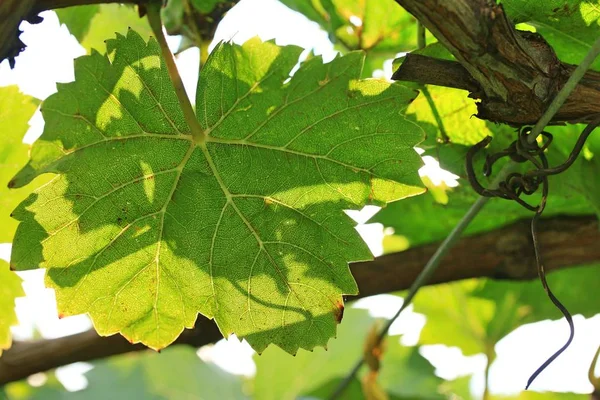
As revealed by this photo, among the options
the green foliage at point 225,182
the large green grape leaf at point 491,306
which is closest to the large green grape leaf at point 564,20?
the green foliage at point 225,182

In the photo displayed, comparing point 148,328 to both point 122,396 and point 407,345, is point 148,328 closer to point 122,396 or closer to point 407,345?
point 407,345

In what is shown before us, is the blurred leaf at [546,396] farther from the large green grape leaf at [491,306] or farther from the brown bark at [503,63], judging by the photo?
the brown bark at [503,63]

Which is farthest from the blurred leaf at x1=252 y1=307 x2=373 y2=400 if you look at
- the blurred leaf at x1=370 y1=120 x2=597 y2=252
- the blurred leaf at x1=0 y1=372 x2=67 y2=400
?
the blurred leaf at x1=370 y1=120 x2=597 y2=252

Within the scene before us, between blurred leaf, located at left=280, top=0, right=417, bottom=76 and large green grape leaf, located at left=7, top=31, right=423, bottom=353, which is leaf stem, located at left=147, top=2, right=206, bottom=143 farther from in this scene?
blurred leaf, located at left=280, top=0, right=417, bottom=76

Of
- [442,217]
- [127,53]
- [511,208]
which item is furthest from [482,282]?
[127,53]

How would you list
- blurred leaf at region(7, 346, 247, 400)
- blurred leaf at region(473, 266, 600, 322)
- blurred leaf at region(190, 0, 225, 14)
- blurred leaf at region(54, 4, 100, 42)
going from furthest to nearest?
blurred leaf at region(7, 346, 247, 400), blurred leaf at region(473, 266, 600, 322), blurred leaf at region(54, 4, 100, 42), blurred leaf at region(190, 0, 225, 14)

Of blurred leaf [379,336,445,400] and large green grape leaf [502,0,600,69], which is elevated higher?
large green grape leaf [502,0,600,69]

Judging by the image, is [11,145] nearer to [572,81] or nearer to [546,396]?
[572,81]
